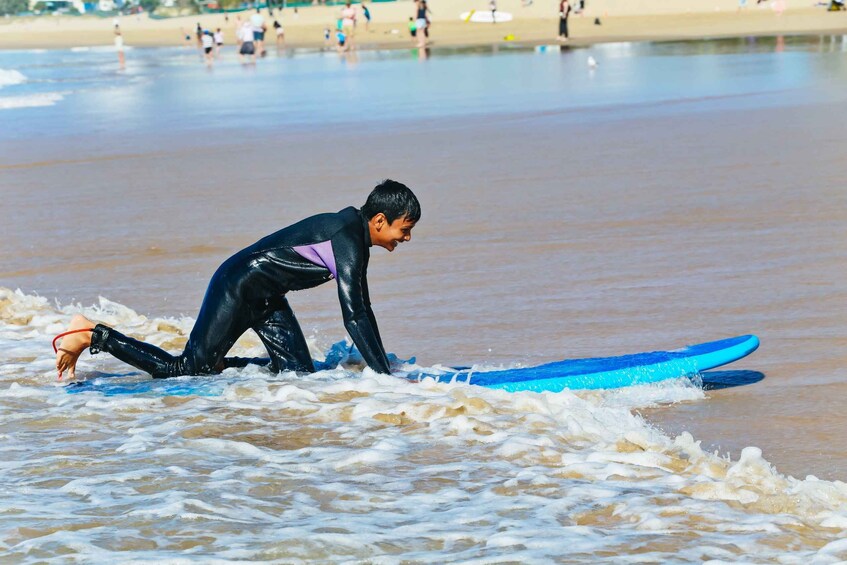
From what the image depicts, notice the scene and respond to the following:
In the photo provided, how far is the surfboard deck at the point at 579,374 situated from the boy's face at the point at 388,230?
0.81 m

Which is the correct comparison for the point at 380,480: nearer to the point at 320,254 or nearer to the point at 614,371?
the point at 320,254

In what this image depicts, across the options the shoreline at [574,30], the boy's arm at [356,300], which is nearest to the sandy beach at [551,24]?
the shoreline at [574,30]

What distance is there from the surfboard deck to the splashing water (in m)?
0.08

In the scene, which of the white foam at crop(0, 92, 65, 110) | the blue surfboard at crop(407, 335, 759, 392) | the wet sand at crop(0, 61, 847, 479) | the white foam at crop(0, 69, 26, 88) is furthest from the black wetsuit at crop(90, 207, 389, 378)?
the white foam at crop(0, 69, 26, 88)

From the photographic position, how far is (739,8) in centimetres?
6328

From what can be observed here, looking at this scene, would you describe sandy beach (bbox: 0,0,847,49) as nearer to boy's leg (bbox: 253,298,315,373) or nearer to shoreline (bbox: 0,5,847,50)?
shoreline (bbox: 0,5,847,50)

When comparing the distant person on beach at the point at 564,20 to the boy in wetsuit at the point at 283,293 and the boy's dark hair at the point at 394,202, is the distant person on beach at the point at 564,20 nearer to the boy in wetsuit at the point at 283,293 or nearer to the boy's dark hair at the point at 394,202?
the boy in wetsuit at the point at 283,293

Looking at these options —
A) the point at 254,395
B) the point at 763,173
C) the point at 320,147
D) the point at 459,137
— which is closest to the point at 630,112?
the point at 459,137

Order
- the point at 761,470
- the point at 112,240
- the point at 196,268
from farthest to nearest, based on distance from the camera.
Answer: the point at 112,240
the point at 196,268
the point at 761,470

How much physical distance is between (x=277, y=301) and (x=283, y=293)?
0.07 m

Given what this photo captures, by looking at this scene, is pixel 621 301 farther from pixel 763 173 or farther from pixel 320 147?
pixel 320 147

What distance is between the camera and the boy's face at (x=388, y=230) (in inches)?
228

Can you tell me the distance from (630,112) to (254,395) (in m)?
14.0

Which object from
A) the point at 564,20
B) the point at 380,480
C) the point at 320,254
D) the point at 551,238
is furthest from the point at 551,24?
the point at 380,480
